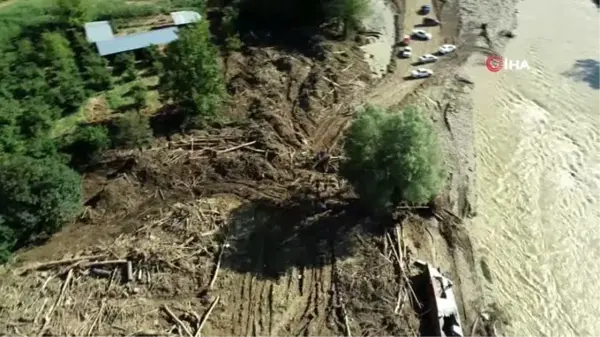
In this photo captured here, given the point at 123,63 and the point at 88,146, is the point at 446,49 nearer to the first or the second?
the point at 123,63

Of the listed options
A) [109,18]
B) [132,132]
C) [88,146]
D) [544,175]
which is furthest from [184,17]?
[544,175]

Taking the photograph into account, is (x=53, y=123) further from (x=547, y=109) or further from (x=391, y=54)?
(x=547, y=109)

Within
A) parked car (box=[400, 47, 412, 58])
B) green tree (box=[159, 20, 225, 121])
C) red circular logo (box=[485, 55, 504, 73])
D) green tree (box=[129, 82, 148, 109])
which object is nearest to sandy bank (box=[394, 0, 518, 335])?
red circular logo (box=[485, 55, 504, 73])

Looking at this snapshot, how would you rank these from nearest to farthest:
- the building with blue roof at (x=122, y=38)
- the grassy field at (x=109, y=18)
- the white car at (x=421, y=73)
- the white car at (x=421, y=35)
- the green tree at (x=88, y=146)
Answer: the green tree at (x=88, y=146)
the grassy field at (x=109, y=18)
the building with blue roof at (x=122, y=38)
the white car at (x=421, y=73)
the white car at (x=421, y=35)

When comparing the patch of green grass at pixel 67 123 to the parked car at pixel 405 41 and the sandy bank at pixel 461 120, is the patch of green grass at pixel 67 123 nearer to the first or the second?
the sandy bank at pixel 461 120

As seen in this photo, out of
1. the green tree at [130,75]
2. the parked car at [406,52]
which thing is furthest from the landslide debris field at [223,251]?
the parked car at [406,52]
